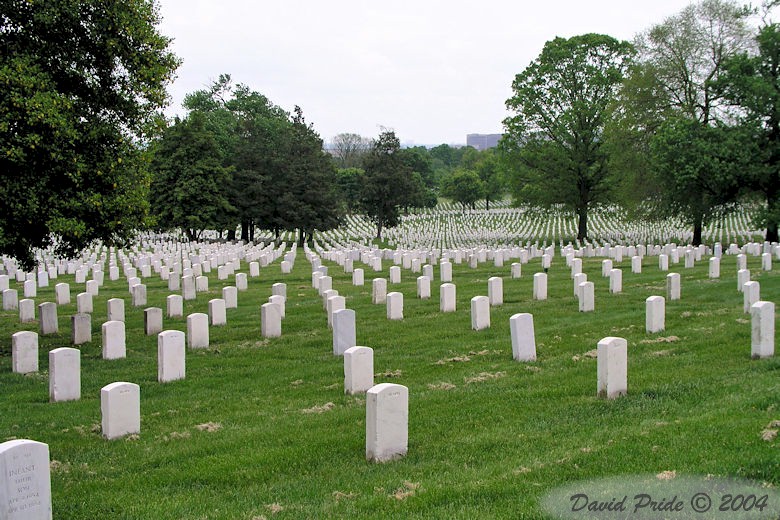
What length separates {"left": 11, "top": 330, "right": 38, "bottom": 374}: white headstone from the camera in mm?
11695

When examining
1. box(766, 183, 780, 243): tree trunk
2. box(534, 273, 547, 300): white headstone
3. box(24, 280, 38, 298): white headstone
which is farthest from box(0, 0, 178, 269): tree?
box(766, 183, 780, 243): tree trunk

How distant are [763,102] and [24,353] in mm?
30678

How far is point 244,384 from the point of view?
422 inches

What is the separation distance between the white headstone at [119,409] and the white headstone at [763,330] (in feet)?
26.8

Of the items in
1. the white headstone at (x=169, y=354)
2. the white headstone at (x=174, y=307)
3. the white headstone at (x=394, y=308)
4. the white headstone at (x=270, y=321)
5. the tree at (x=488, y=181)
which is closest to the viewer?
the white headstone at (x=169, y=354)

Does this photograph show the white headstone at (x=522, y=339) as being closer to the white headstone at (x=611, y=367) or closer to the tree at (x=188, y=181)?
the white headstone at (x=611, y=367)

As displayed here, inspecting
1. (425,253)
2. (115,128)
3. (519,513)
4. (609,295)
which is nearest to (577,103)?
(425,253)

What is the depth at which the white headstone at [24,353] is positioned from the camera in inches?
460

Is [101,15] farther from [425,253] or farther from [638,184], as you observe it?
[638,184]

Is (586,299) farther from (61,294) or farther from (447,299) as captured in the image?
(61,294)

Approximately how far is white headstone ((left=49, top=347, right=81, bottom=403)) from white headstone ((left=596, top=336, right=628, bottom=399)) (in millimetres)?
6749

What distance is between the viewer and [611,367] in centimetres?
848

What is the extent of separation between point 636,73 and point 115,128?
32223 mm

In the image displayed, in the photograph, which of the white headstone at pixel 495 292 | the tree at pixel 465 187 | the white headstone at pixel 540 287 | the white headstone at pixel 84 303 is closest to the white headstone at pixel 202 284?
the white headstone at pixel 84 303
